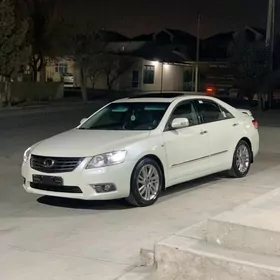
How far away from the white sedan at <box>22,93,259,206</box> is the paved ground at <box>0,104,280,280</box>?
0.94ft

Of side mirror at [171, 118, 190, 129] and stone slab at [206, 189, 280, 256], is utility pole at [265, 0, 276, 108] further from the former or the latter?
stone slab at [206, 189, 280, 256]

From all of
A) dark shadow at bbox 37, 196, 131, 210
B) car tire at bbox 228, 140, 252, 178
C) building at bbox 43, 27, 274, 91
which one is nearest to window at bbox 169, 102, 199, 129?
car tire at bbox 228, 140, 252, 178

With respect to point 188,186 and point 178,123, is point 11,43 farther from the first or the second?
point 178,123

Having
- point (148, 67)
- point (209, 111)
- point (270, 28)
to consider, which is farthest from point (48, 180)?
point (148, 67)

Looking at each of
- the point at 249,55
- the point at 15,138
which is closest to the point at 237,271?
the point at 15,138

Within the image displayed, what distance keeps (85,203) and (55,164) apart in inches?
35.1

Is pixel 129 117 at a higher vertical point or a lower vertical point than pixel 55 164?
higher

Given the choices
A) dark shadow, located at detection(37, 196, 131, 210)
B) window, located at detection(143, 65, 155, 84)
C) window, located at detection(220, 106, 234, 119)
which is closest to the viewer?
dark shadow, located at detection(37, 196, 131, 210)

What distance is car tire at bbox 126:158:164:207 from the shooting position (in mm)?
8188

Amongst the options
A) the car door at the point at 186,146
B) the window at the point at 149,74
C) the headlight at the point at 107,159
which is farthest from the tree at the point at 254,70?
the window at the point at 149,74

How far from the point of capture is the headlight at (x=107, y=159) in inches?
314

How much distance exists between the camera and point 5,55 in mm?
Result: 29625

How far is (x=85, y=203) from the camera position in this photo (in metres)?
8.66

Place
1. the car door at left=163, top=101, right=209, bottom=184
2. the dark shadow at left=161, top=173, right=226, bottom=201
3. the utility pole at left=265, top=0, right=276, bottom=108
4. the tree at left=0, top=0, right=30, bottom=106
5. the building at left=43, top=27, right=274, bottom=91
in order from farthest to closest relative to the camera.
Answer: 1. the building at left=43, top=27, right=274, bottom=91
2. the utility pole at left=265, top=0, right=276, bottom=108
3. the tree at left=0, top=0, right=30, bottom=106
4. the dark shadow at left=161, top=173, right=226, bottom=201
5. the car door at left=163, top=101, right=209, bottom=184
